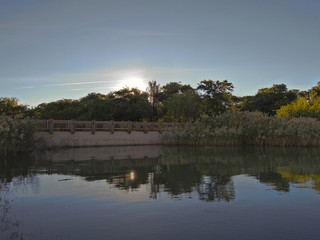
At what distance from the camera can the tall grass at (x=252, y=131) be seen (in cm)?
2214

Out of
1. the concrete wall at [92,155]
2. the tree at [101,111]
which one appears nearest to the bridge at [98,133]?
the concrete wall at [92,155]

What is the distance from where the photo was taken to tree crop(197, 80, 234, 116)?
4728 cm

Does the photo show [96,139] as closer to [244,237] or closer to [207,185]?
[207,185]

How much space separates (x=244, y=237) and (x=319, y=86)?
49516mm

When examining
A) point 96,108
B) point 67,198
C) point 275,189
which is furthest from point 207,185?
point 96,108

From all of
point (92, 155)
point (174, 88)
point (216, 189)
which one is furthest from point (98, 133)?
point (174, 88)

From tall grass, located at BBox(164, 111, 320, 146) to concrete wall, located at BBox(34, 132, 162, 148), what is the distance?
5.34m

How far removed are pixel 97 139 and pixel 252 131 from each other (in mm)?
14640

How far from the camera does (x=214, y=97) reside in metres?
47.4

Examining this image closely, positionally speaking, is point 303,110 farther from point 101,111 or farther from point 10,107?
point 10,107

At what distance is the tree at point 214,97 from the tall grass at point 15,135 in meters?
32.3

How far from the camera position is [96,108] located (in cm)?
4703

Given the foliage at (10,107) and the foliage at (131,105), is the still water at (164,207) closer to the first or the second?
the foliage at (10,107)

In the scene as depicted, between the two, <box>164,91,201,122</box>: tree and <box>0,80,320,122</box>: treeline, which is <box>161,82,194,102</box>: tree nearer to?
<box>0,80,320,122</box>: treeline
